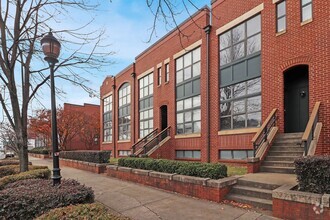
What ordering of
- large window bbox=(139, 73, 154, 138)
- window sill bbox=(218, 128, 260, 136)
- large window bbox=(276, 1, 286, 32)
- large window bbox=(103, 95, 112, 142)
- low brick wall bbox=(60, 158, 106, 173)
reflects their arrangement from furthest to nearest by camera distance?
large window bbox=(103, 95, 112, 142) < large window bbox=(139, 73, 154, 138) < low brick wall bbox=(60, 158, 106, 173) < window sill bbox=(218, 128, 260, 136) < large window bbox=(276, 1, 286, 32)

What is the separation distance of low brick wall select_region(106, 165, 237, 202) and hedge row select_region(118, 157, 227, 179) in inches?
10.0

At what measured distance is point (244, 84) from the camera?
12.9 m

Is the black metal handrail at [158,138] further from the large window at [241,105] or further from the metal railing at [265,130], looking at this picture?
A: the metal railing at [265,130]

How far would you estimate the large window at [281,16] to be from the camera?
1123 centimetres

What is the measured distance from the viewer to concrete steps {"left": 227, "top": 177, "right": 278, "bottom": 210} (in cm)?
627

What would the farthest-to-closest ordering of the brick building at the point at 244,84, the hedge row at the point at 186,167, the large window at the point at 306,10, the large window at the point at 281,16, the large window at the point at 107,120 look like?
the large window at the point at 107,120 < the large window at the point at 281,16 < the large window at the point at 306,10 < the brick building at the point at 244,84 < the hedge row at the point at 186,167

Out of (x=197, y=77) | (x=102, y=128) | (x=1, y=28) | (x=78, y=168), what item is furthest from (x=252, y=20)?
(x=102, y=128)

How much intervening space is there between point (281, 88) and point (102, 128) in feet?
86.4

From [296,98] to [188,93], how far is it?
23.7 ft

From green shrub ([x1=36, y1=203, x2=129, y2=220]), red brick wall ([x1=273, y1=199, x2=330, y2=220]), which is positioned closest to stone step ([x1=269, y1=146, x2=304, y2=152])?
red brick wall ([x1=273, y1=199, x2=330, y2=220])

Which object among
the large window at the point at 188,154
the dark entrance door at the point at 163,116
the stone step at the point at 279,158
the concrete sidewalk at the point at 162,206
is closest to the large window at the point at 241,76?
the large window at the point at 188,154

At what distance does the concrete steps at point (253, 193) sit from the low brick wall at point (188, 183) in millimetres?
204

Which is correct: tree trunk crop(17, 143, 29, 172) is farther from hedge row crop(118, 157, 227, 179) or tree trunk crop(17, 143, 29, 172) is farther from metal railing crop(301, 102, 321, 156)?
metal railing crop(301, 102, 321, 156)

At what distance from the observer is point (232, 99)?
44.2 ft
